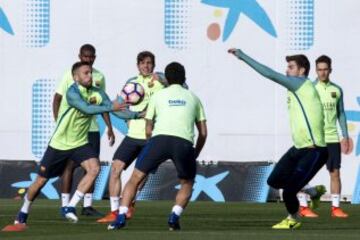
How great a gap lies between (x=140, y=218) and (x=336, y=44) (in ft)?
24.9

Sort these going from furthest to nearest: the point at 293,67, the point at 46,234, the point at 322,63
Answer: the point at 322,63
the point at 293,67
the point at 46,234

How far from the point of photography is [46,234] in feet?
57.4

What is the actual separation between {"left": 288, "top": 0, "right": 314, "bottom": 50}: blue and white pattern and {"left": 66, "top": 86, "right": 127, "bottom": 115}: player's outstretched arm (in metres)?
8.58

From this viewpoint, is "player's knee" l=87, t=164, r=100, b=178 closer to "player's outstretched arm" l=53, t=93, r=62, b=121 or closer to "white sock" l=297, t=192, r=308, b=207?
"player's outstretched arm" l=53, t=93, r=62, b=121

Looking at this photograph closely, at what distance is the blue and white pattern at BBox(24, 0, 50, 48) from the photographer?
93.0ft

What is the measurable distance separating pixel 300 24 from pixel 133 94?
8043mm

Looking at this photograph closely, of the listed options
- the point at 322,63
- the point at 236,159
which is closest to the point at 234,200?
the point at 236,159

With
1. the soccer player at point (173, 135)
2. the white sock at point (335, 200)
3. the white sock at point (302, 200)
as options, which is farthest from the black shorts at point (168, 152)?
the white sock at point (335, 200)

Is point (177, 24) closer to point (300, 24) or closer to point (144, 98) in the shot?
point (300, 24)

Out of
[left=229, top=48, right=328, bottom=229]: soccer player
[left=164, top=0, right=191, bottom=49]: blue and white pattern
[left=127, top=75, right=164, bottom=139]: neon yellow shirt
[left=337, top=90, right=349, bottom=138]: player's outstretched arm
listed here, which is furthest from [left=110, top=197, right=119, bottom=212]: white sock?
[left=164, top=0, right=191, bottom=49]: blue and white pattern

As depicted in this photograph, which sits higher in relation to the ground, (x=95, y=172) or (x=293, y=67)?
(x=293, y=67)

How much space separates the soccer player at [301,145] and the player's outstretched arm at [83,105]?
2.21 meters

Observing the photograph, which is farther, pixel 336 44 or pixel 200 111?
pixel 336 44

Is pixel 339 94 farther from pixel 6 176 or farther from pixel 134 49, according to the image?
pixel 6 176
